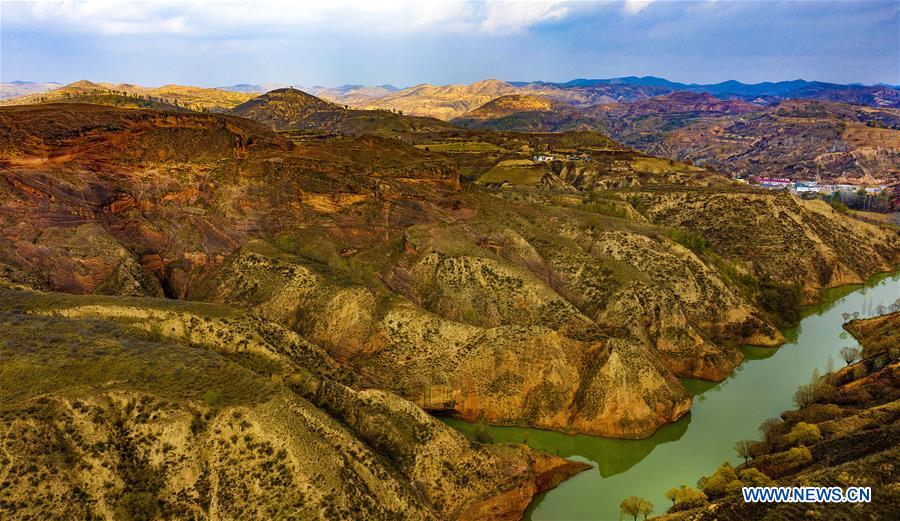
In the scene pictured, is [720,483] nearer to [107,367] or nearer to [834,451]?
[834,451]

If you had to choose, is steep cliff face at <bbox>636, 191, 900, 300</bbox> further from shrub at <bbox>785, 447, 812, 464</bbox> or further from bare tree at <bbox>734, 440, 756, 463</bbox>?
shrub at <bbox>785, 447, 812, 464</bbox>

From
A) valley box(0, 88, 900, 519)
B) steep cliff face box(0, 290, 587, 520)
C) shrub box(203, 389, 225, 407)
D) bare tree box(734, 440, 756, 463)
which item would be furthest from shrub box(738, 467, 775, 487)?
shrub box(203, 389, 225, 407)

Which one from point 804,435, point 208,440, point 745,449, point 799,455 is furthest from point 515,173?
point 208,440

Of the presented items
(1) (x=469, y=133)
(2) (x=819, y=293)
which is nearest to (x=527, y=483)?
(2) (x=819, y=293)

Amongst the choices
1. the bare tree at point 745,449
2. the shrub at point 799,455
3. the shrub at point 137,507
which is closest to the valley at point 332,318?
the shrub at point 137,507

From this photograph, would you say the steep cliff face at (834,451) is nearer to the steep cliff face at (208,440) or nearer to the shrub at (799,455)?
the shrub at (799,455)
